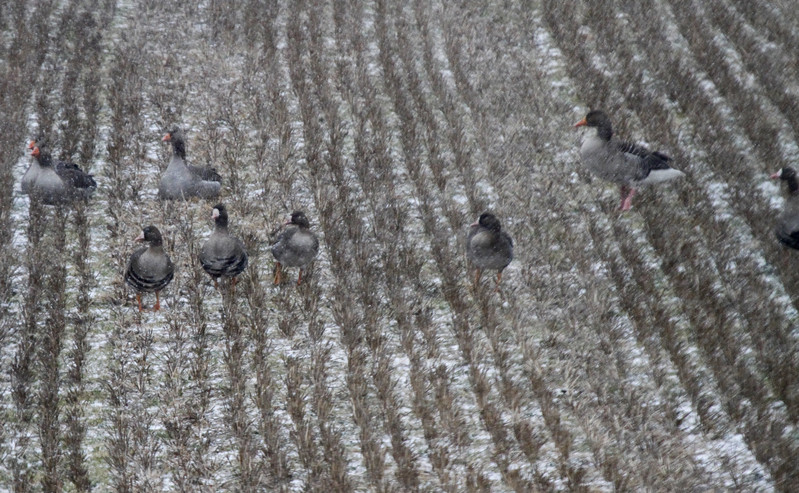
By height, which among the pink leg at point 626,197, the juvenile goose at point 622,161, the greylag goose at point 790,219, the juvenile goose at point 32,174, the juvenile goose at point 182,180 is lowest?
the greylag goose at point 790,219

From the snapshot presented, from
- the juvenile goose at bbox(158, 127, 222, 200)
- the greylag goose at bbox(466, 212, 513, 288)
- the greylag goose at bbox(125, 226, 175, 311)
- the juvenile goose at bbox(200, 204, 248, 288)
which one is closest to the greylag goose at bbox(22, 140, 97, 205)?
the juvenile goose at bbox(158, 127, 222, 200)

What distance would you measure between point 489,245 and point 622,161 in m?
2.83

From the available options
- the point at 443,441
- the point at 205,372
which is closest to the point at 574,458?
the point at 443,441

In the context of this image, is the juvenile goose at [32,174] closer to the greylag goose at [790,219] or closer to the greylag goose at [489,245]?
the greylag goose at [489,245]

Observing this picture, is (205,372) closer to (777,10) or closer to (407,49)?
(407,49)

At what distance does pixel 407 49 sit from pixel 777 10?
826 centimetres

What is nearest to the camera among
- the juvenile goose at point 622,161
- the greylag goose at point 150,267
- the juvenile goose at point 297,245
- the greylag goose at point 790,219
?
the greylag goose at point 150,267

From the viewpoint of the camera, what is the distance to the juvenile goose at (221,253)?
7840 mm

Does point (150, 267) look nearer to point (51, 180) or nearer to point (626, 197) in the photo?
point (51, 180)

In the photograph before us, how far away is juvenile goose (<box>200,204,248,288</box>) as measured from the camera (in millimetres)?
7840

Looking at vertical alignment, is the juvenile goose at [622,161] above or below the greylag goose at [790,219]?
above

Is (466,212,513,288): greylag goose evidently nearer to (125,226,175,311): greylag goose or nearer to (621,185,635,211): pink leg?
(621,185,635,211): pink leg

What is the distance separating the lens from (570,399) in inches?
276

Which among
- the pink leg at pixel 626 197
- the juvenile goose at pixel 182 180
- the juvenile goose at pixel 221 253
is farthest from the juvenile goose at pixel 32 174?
the pink leg at pixel 626 197
